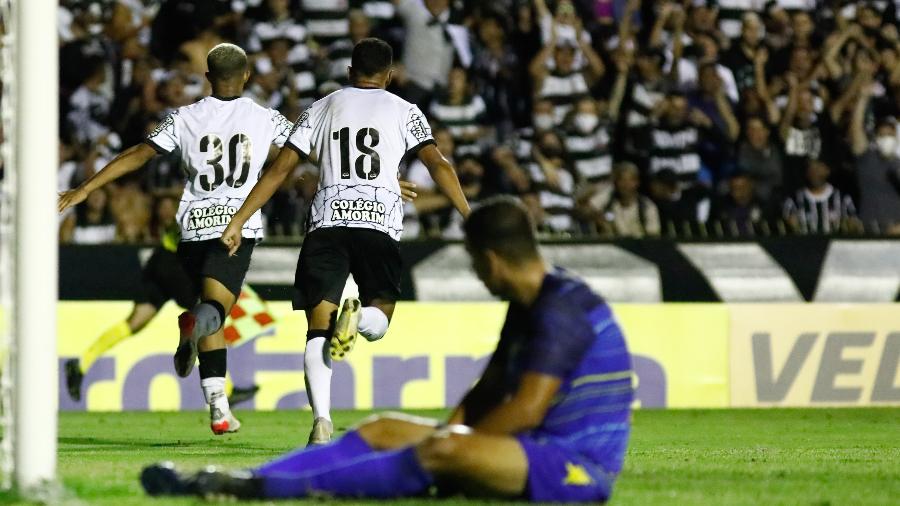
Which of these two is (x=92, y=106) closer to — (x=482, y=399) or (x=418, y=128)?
(x=418, y=128)

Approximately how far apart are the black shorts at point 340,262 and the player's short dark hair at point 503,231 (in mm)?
3292

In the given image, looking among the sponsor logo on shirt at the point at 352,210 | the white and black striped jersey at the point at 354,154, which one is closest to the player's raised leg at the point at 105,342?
Answer: the white and black striped jersey at the point at 354,154

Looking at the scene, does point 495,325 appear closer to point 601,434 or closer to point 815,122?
point 815,122

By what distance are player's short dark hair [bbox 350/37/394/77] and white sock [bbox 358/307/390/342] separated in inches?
49.1

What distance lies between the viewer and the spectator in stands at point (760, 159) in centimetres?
1538

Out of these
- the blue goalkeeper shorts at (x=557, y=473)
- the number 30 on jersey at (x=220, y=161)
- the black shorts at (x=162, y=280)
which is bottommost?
the black shorts at (x=162, y=280)

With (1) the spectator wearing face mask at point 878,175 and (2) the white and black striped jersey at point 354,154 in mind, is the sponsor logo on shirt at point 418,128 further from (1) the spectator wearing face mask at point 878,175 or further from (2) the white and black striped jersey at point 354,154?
(1) the spectator wearing face mask at point 878,175

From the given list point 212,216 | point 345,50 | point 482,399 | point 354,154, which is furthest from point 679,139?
point 482,399

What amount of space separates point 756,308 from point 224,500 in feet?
31.4

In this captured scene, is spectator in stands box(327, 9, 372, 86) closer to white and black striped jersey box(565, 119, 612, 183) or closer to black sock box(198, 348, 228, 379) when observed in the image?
white and black striped jersey box(565, 119, 612, 183)

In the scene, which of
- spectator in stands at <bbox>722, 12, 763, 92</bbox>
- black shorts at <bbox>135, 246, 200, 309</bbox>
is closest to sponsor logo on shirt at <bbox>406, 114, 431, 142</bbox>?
black shorts at <bbox>135, 246, 200, 309</bbox>

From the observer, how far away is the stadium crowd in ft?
49.3

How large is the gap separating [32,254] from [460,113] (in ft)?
32.9

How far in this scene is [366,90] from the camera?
28.7 feet
